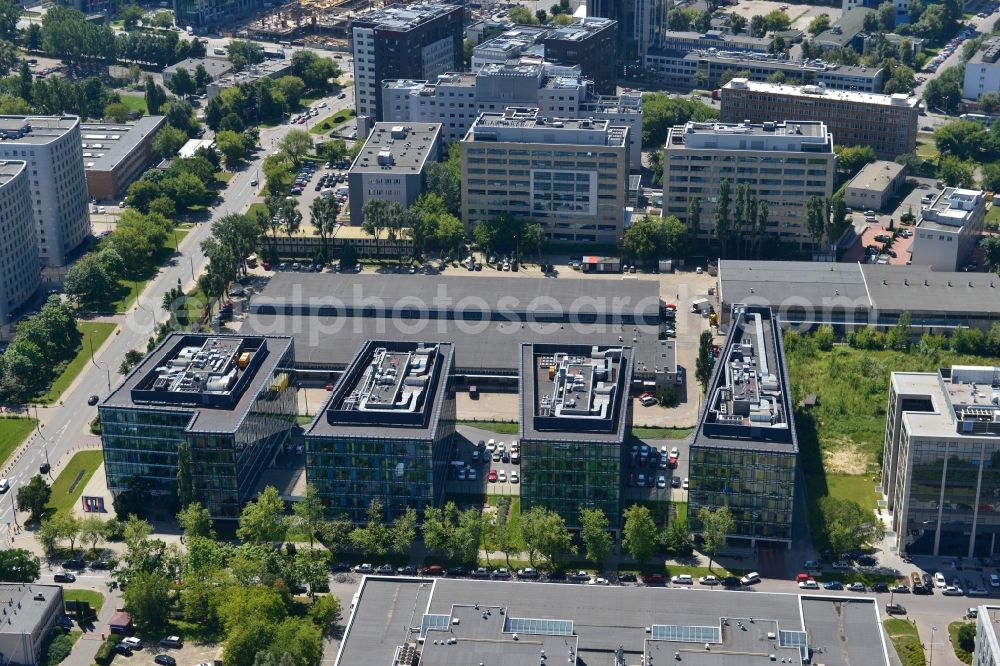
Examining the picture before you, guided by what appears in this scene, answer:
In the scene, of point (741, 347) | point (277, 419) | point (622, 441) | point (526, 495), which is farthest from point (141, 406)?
point (741, 347)

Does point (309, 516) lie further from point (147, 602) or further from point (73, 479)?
point (73, 479)

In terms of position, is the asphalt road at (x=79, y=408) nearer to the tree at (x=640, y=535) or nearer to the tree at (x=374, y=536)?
the tree at (x=374, y=536)

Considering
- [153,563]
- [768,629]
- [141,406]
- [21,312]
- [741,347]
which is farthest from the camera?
[21,312]

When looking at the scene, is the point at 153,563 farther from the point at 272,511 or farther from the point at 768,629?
the point at 768,629

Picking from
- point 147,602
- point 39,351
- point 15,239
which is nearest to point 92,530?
point 147,602

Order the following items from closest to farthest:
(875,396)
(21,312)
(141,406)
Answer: (141,406)
(875,396)
(21,312)

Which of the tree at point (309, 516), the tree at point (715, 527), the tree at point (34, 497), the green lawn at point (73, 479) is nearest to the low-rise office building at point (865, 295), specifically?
the tree at point (715, 527)

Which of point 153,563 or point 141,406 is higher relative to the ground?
point 141,406
